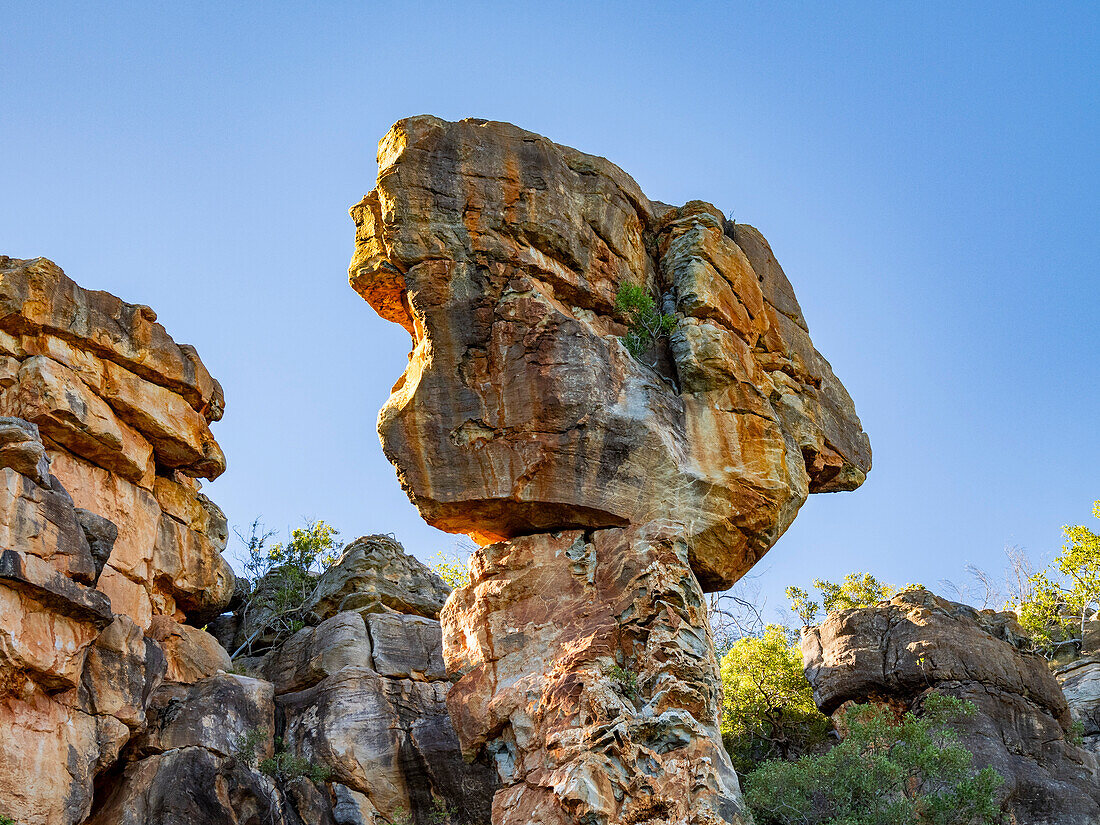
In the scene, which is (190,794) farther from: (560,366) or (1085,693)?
(1085,693)

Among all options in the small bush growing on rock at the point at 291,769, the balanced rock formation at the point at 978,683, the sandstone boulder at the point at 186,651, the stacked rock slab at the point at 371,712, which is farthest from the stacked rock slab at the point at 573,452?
the sandstone boulder at the point at 186,651

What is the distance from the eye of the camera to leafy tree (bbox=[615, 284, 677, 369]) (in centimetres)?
1945

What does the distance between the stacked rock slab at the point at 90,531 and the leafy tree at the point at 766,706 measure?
11364 mm

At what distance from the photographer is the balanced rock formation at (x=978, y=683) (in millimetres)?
20953

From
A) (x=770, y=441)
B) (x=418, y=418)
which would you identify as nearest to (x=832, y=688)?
(x=770, y=441)

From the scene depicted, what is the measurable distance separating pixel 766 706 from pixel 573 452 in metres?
11.5

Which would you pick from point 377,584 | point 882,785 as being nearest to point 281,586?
point 377,584

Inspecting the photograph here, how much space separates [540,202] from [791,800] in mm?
10717

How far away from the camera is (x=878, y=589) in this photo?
105 ft

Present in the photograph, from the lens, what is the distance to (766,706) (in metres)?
26.0

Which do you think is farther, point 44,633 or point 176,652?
point 176,652

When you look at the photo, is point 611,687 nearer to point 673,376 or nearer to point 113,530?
point 673,376

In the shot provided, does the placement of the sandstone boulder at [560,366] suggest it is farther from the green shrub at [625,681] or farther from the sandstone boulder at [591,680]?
the green shrub at [625,681]

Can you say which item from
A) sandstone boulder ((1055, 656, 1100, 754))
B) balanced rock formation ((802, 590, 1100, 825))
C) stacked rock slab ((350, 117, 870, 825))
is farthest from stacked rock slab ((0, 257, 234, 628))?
sandstone boulder ((1055, 656, 1100, 754))
